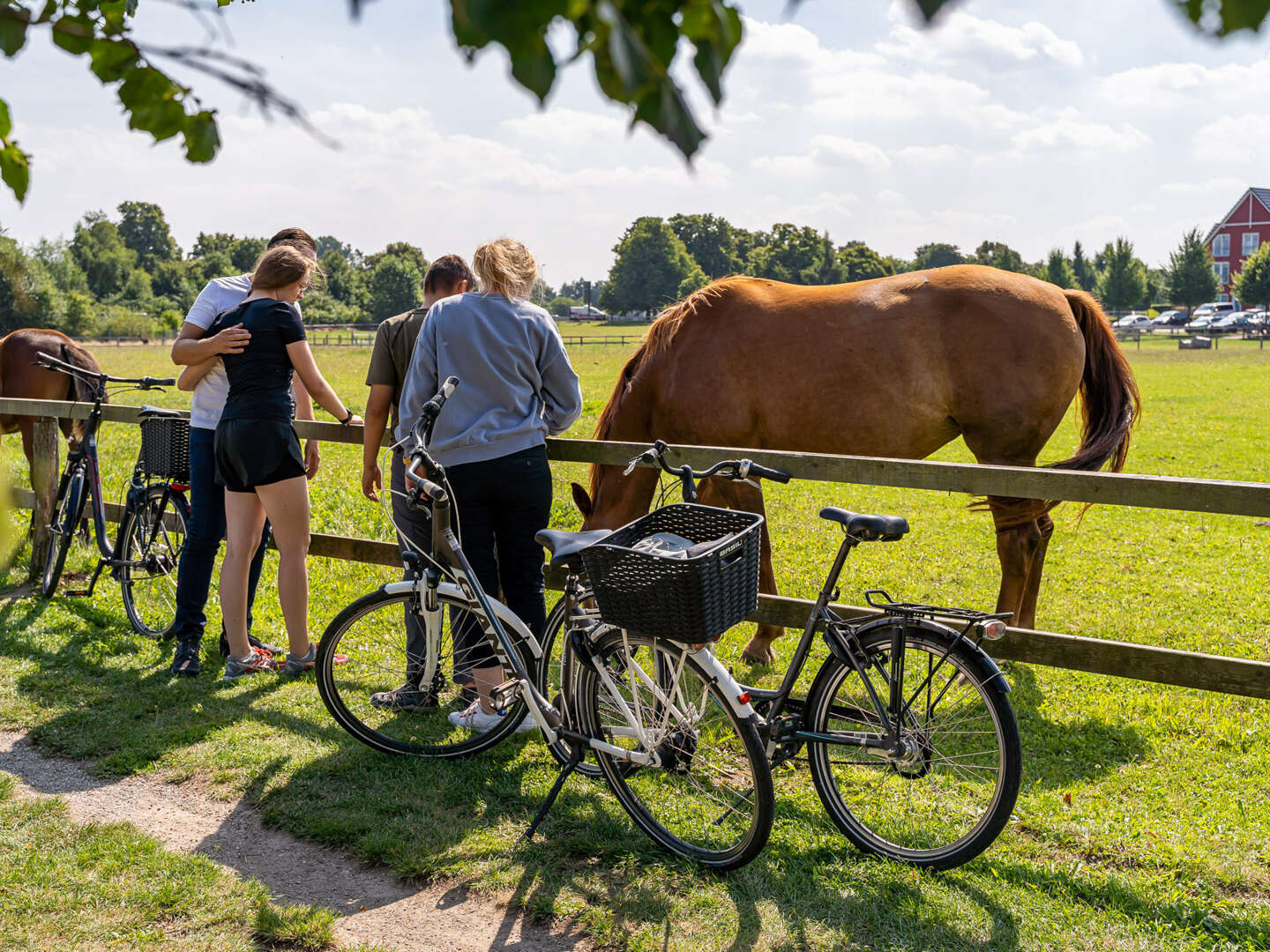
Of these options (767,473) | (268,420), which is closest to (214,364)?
(268,420)

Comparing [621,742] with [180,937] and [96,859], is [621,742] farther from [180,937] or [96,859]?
[96,859]

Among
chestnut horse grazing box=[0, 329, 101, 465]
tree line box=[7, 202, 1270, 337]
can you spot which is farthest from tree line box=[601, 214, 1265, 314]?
chestnut horse grazing box=[0, 329, 101, 465]

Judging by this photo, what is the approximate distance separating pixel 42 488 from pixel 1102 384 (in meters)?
6.97

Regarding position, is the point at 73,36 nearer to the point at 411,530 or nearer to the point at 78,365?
the point at 411,530

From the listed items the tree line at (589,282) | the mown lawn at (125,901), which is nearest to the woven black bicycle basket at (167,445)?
the mown lawn at (125,901)

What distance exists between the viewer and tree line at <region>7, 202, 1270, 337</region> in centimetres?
6956

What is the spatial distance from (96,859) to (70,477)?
12.6 feet

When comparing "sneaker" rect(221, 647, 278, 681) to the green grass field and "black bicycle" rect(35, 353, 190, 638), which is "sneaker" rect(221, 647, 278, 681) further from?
"black bicycle" rect(35, 353, 190, 638)

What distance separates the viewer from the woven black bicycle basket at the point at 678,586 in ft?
10.0

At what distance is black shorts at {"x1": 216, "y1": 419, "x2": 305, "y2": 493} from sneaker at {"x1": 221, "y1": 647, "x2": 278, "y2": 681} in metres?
0.98

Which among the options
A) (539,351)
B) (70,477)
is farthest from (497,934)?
(70,477)

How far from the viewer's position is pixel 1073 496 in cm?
363

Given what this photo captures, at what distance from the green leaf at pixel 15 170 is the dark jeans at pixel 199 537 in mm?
3472

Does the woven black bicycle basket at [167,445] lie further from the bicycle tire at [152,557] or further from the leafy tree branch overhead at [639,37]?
the leafy tree branch overhead at [639,37]
